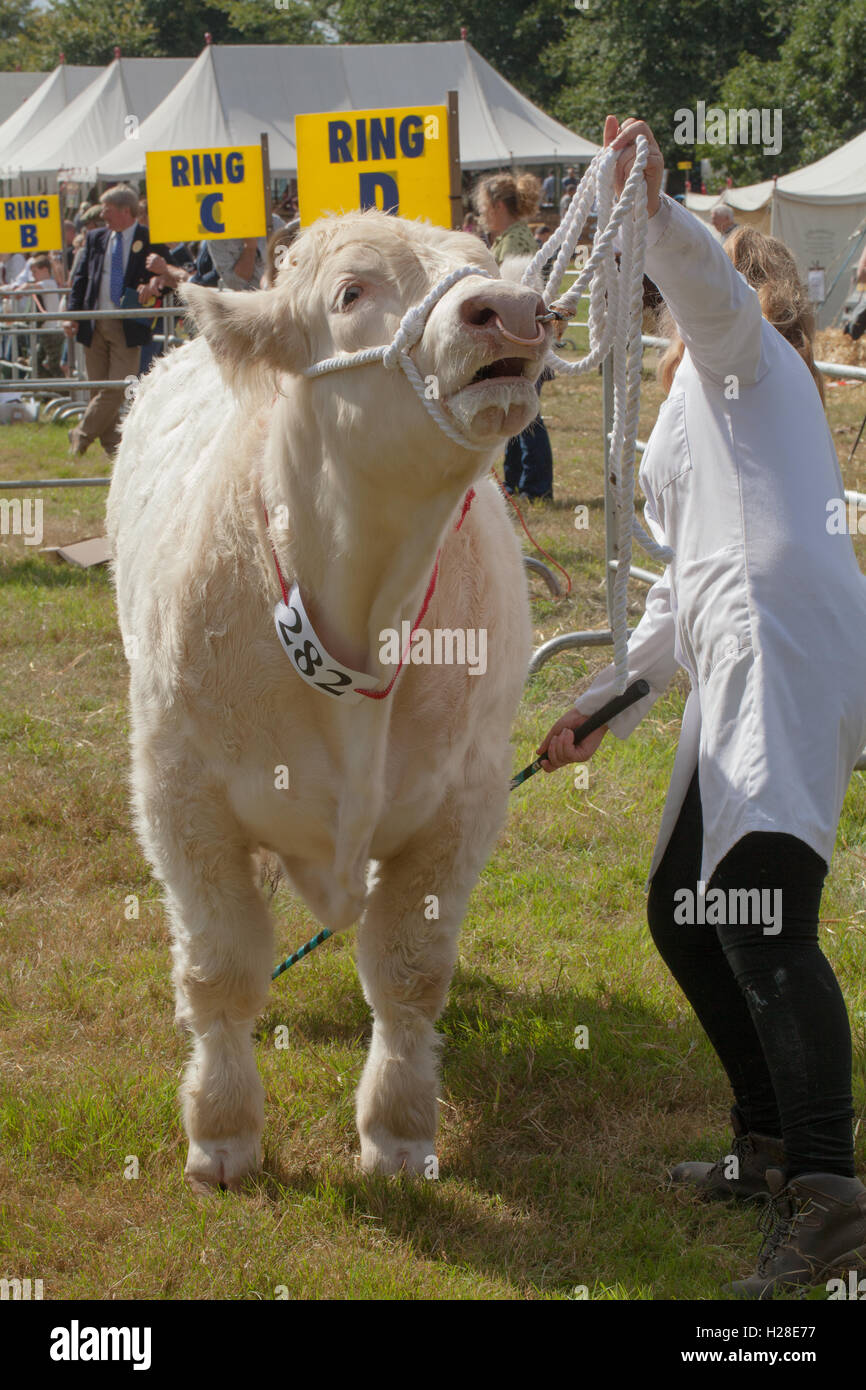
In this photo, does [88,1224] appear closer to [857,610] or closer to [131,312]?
[857,610]

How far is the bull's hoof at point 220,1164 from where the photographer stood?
3.18 metres

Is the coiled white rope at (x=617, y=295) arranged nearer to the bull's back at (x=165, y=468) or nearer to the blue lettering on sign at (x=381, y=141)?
the bull's back at (x=165, y=468)

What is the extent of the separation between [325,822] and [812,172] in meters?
22.2

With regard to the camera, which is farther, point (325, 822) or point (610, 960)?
point (610, 960)

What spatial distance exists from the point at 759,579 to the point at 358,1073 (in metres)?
1.78

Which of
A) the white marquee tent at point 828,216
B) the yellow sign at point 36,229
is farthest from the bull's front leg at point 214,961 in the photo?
the white marquee tent at point 828,216

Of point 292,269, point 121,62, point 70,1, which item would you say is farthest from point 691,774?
point 70,1

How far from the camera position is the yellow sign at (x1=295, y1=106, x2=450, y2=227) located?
7641 mm

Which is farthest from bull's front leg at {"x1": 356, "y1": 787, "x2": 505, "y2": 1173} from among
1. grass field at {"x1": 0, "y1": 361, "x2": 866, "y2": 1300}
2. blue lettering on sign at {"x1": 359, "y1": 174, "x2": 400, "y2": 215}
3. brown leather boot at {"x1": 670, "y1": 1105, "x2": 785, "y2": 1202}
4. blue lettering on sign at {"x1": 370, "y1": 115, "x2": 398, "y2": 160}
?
blue lettering on sign at {"x1": 370, "y1": 115, "x2": 398, "y2": 160}

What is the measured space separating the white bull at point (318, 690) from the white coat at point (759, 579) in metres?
0.50

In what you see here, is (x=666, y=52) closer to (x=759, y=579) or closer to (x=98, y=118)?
(x=98, y=118)

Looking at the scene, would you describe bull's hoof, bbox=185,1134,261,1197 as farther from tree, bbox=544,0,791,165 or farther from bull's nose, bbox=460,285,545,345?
tree, bbox=544,0,791,165

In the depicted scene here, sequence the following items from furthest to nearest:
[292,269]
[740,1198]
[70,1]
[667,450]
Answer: [70,1] < [740,1198] < [667,450] < [292,269]

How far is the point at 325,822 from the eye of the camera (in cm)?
304
